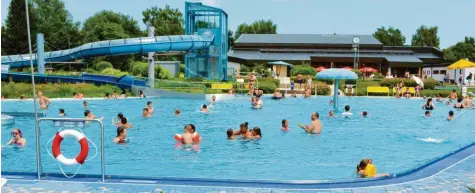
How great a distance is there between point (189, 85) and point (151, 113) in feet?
27.1

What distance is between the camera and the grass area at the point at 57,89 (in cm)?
2325

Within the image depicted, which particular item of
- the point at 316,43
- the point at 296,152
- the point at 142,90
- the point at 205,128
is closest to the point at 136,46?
the point at 142,90

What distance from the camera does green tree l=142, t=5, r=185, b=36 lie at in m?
66.9

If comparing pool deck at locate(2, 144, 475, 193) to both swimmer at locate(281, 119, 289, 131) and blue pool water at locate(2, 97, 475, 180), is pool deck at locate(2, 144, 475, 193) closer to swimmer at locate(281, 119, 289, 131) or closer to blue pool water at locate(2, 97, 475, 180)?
blue pool water at locate(2, 97, 475, 180)

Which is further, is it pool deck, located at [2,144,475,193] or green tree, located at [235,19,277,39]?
green tree, located at [235,19,277,39]

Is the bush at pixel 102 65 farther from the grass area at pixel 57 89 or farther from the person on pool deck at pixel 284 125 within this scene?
the person on pool deck at pixel 284 125

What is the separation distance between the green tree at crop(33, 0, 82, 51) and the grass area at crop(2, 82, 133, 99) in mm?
22575

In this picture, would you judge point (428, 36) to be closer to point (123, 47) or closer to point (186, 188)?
point (123, 47)

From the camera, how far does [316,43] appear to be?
52375 mm

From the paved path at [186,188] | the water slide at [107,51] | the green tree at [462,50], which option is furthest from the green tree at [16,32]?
the green tree at [462,50]

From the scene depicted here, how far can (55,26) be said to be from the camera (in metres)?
57.6

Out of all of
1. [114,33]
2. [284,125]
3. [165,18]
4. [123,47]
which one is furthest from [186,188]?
[165,18]

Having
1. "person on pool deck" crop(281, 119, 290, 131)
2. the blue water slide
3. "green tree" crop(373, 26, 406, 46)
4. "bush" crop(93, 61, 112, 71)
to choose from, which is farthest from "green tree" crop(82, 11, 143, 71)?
"green tree" crop(373, 26, 406, 46)

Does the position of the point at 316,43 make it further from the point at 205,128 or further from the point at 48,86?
the point at 205,128
